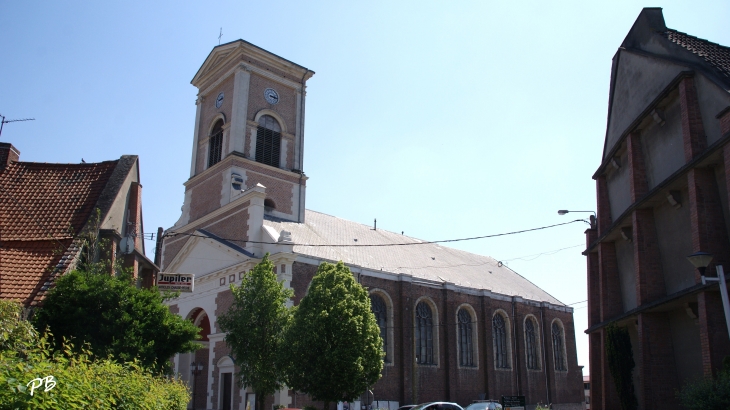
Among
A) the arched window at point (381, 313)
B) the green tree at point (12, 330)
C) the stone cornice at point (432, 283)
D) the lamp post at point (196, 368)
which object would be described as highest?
the stone cornice at point (432, 283)

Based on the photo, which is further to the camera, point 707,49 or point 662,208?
point 707,49

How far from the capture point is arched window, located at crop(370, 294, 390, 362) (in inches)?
1267

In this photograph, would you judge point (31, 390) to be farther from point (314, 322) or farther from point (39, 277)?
point (314, 322)

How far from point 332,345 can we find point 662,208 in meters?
12.2

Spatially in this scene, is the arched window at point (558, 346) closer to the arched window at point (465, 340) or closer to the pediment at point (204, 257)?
the arched window at point (465, 340)

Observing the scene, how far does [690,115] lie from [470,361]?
24717mm

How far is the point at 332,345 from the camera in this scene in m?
21.9

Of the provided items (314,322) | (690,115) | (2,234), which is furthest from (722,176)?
(2,234)

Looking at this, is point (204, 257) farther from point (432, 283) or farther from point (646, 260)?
point (646, 260)

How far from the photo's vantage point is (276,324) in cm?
2367

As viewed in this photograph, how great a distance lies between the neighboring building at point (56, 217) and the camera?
14273 mm

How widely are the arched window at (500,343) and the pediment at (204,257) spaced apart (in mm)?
18764

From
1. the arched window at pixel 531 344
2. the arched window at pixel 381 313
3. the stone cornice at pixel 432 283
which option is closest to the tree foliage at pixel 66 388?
the stone cornice at pixel 432 283

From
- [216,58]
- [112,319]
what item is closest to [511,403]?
[112,319]
